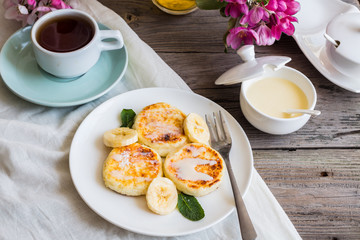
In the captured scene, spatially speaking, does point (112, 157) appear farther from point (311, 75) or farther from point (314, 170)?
point (311, 75)

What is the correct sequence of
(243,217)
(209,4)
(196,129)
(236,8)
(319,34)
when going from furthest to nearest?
(319,34) → (209,4) → (236,8) → (196,129) → (243,217)

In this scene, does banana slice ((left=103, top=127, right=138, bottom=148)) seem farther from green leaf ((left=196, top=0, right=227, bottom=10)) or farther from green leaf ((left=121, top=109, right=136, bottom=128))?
green leaf ((left=196, top=0, right=227, bottom=10))

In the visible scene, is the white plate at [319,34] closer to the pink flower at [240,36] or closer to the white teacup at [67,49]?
the pink flower at [240,36]

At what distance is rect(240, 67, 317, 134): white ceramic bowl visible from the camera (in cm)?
137

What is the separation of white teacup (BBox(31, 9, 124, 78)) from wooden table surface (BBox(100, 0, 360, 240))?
1.00 ft

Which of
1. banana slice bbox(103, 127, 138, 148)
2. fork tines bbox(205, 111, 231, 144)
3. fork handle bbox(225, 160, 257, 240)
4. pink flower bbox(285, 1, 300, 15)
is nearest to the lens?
fork handle bbox(225, 160, 257, 240)

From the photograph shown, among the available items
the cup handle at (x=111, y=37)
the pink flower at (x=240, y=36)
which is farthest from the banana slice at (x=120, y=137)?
the pink flower at (x=240, y=36)

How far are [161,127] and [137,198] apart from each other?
0.81ft

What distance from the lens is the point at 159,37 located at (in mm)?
1754

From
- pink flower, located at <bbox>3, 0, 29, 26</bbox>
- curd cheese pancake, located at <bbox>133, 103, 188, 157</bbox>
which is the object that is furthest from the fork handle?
pink flower, located at <bbox>3, 0, 29, 26</bbox>

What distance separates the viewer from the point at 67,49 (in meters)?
1.42

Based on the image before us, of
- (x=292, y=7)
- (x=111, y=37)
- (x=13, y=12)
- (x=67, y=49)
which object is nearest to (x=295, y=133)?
(x=292, y=7)

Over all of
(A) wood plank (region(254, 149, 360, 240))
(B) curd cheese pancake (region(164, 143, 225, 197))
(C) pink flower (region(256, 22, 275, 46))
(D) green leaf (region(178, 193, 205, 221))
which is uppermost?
(C) pink flower (region(256, 22, 275, 46))

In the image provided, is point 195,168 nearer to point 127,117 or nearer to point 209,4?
point 127,117
